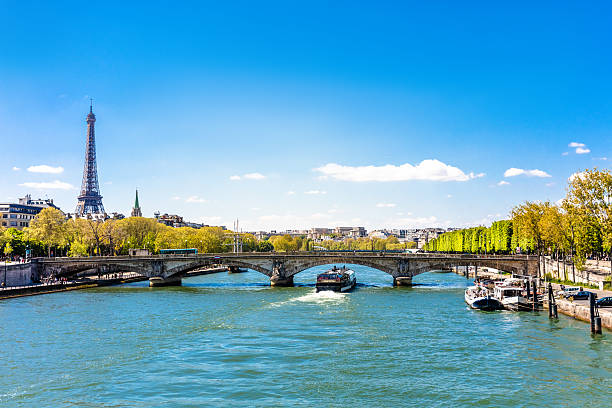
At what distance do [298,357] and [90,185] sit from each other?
174467mm

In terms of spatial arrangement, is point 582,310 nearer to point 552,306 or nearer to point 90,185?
point 552,306

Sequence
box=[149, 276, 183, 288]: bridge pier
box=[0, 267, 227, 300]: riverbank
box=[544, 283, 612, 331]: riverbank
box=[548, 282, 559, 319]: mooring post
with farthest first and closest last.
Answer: box=[149, 276, 183, 288]: bridge pier < box=[0, 267, 227, 300]: riverbank < box=[548, 282, 559, 319]: mooring post < box=[544, 283, 612, 331]: riverbank

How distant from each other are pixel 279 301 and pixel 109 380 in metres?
31.8

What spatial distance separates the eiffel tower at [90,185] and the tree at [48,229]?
8709cm

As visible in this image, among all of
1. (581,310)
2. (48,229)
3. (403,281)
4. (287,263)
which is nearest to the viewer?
(581,310)

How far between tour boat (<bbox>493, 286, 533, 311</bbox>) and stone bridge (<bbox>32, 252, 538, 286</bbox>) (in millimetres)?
21735

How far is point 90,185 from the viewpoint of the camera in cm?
18700

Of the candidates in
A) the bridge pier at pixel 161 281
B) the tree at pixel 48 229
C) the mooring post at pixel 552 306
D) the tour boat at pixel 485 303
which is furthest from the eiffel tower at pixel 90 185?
the mooring post at pixel 552 306

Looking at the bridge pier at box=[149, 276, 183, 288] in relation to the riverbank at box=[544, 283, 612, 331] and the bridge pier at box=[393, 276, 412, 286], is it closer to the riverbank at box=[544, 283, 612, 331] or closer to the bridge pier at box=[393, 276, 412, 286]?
the bridge pier at box=[393, 276, 412, 286]

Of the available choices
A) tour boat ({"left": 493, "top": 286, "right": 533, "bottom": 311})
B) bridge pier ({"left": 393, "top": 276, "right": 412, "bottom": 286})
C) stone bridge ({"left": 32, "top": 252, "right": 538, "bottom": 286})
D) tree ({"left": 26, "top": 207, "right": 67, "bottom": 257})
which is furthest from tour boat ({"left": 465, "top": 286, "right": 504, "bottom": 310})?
tree ({"left": 26, "top": 207, "right": 67, "bottom": 257})

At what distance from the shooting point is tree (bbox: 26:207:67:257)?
9775 cm

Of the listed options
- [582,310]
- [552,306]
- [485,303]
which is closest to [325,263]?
[485,303]

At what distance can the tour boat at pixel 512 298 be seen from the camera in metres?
48.3

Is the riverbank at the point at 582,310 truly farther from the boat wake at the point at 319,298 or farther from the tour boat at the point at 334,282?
the tour boat at the point at 334,282
